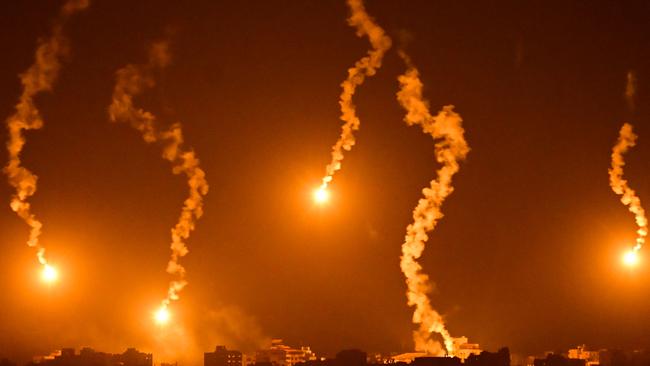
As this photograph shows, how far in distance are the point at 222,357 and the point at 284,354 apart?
6.02m

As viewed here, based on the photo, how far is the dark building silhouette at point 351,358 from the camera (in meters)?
58.1

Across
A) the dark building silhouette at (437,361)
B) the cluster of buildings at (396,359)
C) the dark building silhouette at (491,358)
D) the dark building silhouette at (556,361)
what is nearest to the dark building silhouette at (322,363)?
the cluster of buildings at (396,359)

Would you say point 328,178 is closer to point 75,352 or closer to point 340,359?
point 340,359

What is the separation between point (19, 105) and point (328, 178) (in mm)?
12741

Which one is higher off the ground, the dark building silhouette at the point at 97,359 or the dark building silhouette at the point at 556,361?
the dark building silhouette at the point at 97,359

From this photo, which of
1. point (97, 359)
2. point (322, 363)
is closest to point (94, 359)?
point (97, 359)

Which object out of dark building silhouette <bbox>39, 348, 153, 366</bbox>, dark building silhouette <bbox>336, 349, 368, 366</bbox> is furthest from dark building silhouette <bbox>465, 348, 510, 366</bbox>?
dark building silhouette <bbox>39, 348, 153, 366</bbox>

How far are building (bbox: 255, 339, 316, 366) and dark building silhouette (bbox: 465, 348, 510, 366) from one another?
1617cm

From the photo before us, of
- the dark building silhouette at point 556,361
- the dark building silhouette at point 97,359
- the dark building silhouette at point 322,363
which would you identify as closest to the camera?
the dark building silhouette at point 556,361

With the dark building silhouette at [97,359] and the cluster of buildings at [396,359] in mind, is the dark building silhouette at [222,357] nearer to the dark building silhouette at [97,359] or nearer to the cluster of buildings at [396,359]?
the cluster of buildings at [396,359]

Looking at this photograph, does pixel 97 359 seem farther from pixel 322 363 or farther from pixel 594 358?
pixel 594 358

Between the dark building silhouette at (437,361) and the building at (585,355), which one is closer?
the dark building silhouette at (437,361)

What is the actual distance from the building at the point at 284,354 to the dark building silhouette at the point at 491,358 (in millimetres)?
16165

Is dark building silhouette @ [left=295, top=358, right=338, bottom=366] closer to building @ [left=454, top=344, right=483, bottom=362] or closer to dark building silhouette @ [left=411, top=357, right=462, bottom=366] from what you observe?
dark building silhouette @ [left=411, top=357, right=462, bottom=366]
